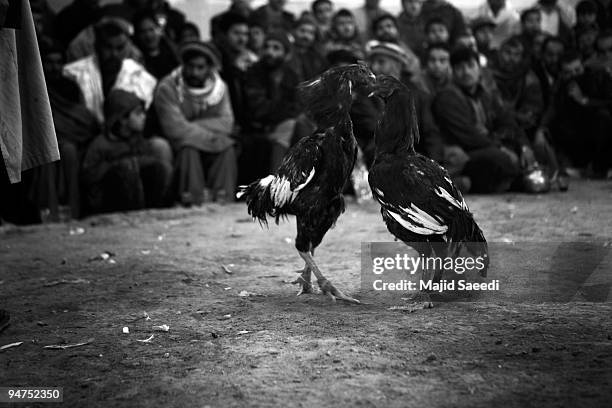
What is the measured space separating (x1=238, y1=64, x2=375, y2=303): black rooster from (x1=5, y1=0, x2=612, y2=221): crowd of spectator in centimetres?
269

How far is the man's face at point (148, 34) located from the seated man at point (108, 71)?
1.23 feet

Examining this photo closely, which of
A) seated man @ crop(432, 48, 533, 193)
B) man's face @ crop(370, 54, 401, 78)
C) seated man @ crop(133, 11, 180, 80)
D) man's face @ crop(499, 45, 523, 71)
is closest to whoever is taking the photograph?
seated man @ crop(432, 48, 533, 193)

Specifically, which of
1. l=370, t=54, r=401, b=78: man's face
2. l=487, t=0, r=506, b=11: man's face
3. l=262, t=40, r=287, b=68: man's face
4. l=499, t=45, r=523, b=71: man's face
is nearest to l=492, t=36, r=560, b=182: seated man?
l=499, t=45, r=523, b=71: man's face

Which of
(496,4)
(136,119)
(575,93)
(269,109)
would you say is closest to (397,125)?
(136,119)

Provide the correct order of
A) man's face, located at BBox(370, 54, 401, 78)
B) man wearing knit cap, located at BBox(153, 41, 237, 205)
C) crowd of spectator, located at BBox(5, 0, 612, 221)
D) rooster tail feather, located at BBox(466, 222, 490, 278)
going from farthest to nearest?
man's face, located at BBox(370, 54, 401, 78)
man wearing knit cap, located at BBox(153, 41, 237, 205)
crowd of spectator, located at BBox(5, 0, 612, 221)
rooster tail feather, located at BBox(466, 222, 490, 278)

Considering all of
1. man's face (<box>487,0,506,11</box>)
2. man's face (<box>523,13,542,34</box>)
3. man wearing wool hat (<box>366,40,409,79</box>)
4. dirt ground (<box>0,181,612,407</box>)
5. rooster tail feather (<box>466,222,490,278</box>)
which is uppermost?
man's face (<box>487,0,506,11</box>)

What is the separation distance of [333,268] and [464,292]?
1.02 m

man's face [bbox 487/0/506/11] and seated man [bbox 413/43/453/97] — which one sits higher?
man's face [bbox 487/0/506/11]

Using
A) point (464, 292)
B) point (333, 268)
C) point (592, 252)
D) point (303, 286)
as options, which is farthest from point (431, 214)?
point (592, 252)

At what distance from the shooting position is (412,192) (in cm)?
312

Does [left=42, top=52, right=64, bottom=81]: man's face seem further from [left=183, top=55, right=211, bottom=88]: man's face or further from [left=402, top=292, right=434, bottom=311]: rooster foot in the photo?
[left=402, top=292, right=434, bottom=311]: rooster foot

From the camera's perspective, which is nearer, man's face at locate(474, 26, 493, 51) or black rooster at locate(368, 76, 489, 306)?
black rooster at locate(368, 76, 489, 306)

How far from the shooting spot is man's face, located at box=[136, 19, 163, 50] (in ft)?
24.7

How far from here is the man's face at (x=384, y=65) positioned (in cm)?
737
